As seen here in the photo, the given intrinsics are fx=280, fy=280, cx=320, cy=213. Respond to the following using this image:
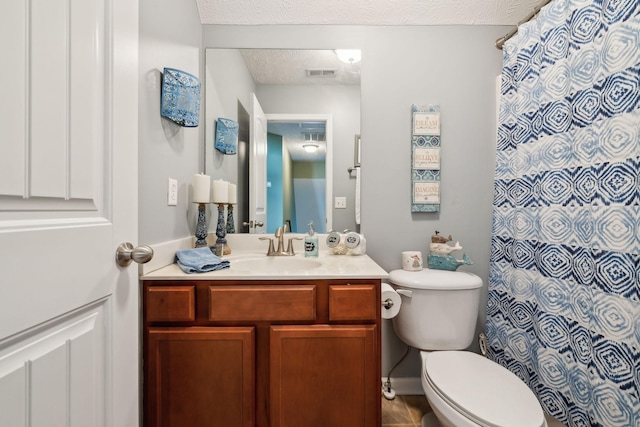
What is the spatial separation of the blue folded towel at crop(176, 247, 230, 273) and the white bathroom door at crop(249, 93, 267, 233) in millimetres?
477

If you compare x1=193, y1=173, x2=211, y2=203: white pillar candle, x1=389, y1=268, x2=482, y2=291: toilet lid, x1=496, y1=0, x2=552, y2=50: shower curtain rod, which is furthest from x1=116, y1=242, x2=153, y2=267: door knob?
x1=496, y1=0, x2=552, y2=50: shower curtain rod

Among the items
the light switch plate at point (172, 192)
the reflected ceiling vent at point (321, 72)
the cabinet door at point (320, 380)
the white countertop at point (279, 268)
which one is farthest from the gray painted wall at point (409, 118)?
the light switch plate at point (172, 192)

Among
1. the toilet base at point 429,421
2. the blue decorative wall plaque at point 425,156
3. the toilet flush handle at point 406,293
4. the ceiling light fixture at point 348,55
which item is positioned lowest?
the toilet base at point 429,421

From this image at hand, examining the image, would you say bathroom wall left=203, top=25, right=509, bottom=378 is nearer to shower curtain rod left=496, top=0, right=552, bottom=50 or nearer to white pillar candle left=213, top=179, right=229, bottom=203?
shower curtain rod left=496, top=0, right=552, bottom=50

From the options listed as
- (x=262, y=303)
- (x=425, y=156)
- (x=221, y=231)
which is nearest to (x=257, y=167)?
(x=221, y=231)

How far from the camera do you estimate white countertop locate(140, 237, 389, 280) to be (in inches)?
42.1

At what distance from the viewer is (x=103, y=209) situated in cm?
63

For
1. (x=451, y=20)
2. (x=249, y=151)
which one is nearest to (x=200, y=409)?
(x=249, y=151)

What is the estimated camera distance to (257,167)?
1.70 metres

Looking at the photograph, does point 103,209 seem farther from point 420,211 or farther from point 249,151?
point 420,211

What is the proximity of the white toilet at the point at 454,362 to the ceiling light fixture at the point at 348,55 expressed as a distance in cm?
125

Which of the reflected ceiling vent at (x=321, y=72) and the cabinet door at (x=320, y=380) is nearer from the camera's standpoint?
the cabinet door at (x=320, y=380)

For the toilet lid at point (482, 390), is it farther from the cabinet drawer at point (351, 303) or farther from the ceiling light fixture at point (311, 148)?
the ceiling light fixture at point (311, 148)

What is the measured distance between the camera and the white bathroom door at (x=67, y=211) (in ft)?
1.48
